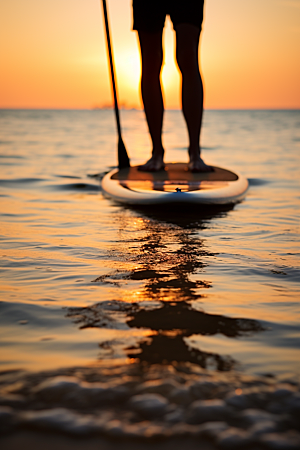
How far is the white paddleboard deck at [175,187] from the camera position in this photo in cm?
290

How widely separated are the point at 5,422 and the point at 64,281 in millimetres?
796

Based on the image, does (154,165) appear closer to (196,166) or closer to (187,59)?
(196,166)

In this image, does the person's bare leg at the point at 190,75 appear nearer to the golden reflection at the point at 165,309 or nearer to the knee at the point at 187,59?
the knee at the point at 187,59

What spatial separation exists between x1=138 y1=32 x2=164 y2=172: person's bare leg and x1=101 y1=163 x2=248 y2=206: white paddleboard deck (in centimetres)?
28

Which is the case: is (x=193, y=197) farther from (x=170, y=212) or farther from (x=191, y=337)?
(x=191, y=337)

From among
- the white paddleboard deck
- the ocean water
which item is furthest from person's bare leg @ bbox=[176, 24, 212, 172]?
the ocean water

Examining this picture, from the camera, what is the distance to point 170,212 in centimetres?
296

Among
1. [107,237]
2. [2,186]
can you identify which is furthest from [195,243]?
[2,186]

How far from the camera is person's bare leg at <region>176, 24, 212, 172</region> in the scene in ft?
11.3

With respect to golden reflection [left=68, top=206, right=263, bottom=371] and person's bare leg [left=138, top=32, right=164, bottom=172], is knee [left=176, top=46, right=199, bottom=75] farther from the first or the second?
golden reflection [left=68, top=206, right=263, bottom=371]

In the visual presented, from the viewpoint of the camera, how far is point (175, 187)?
311 cm

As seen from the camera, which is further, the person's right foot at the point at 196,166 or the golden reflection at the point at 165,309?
the person's right foot at the point at 196,166

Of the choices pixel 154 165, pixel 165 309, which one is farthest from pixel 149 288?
pixel 154 165

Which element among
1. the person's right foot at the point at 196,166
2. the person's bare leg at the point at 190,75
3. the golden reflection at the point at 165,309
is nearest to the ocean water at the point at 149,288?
the golden reflection at the point at 165,309
